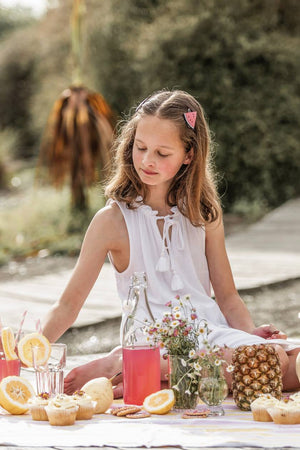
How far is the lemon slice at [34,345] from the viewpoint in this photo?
283 cm

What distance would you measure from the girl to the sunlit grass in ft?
16.6

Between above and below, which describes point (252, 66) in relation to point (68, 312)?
above

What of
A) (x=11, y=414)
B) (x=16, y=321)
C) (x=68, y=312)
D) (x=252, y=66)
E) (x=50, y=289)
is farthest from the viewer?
(x=252, y=66)

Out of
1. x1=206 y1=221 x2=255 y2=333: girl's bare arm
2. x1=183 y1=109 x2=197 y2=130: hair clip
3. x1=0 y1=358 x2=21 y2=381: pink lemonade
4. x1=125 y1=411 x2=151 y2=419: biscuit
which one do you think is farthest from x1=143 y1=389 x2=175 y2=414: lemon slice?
x1=183 y1=109 x2=197 y2=130: hair clip

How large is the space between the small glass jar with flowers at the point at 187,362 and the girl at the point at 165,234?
0.27 m

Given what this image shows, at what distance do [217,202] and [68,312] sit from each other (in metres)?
0.80

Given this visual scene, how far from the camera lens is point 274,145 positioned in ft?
35.7

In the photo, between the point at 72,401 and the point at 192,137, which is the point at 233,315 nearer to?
the point at 192,137

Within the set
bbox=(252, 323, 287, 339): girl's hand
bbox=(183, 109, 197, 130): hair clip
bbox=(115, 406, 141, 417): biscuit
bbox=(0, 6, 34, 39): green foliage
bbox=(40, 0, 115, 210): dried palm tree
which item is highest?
bbox=(0, 6, 34, 39): green foliage

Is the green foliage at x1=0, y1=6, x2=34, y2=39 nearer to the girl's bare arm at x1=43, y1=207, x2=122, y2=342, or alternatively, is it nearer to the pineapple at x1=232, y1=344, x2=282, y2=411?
the girl's bare arm at x1=43, y1=207, x2=122, y2=342

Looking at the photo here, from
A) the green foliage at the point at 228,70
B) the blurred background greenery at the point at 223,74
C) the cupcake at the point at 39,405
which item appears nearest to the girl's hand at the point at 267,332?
the cupcake at the point at 39,405

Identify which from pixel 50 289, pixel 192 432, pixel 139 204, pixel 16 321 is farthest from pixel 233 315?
pixel 50 289

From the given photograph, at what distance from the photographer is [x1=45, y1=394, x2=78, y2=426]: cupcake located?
2.61 metres

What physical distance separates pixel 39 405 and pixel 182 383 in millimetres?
479
